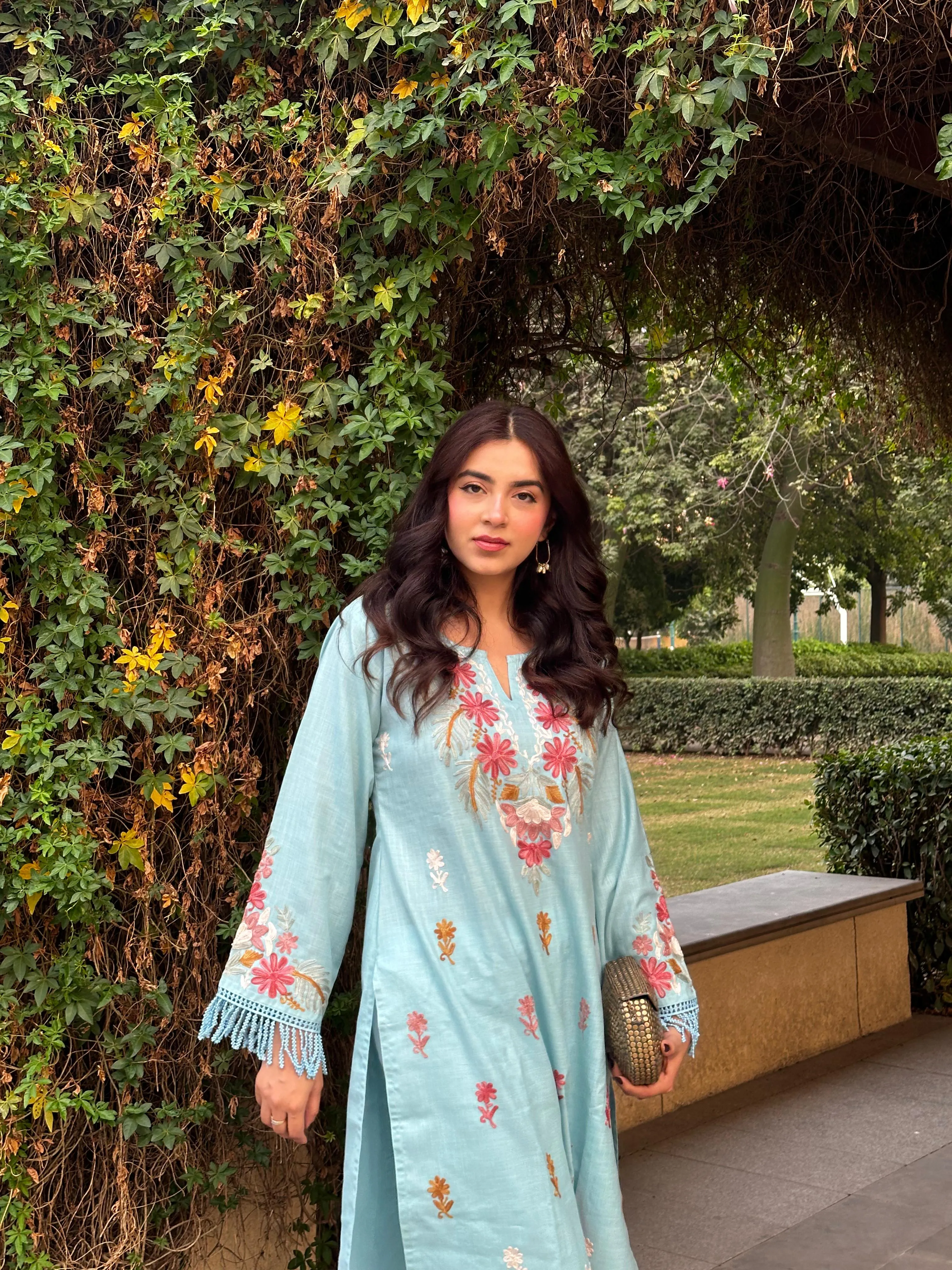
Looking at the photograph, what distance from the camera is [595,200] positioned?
305 centimetres

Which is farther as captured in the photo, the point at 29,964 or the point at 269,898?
the point at 29,964

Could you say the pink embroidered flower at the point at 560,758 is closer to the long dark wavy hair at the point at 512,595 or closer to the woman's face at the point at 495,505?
the long dark wavy hair at the point at 512,595

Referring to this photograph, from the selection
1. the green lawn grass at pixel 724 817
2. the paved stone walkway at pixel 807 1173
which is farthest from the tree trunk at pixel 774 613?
the paved stone walkway at pixel 807 1173

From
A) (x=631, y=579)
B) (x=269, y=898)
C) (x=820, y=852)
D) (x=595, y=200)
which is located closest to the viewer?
(x=269, y=898)

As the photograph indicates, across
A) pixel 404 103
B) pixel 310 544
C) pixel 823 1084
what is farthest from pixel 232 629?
pixel 823 1084

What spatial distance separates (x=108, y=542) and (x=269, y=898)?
848 millimetres

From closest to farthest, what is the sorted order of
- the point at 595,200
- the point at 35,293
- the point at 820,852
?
the point at 35,293
the point at 595,200
the point at 820,852

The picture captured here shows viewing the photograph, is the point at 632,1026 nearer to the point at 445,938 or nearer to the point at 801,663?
the point at 445,938

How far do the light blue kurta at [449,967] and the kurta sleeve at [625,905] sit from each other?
0.41 ft

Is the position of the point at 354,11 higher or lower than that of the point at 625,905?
higher

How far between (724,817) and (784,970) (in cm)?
771

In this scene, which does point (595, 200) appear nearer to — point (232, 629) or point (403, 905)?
point (232, 629)

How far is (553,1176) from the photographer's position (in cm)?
218

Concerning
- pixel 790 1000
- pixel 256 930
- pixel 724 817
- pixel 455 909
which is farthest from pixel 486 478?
pixel 724 817
